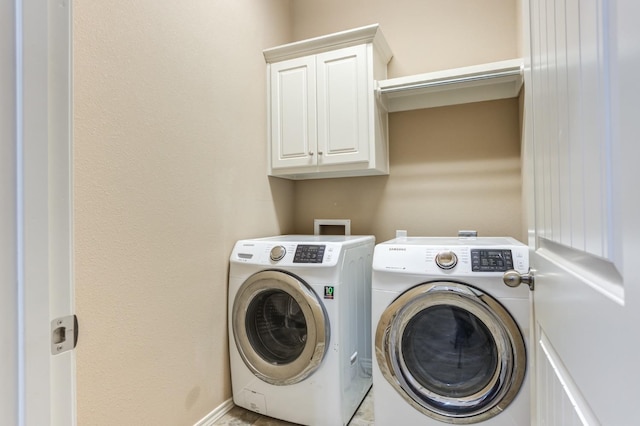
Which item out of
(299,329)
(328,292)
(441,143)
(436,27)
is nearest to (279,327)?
(299,329)

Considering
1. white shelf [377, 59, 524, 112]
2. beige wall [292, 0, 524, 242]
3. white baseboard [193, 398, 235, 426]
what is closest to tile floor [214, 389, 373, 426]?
white baseboard [193, 398, 235, 426]

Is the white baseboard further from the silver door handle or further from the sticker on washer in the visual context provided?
the silver door handle

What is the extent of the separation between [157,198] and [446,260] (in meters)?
1.27

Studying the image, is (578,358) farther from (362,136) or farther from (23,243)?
(362,136)

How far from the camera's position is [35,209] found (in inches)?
21.6

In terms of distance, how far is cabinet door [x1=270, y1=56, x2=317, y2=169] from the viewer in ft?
7.04

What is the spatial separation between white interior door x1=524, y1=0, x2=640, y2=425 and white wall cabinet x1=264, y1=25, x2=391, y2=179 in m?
1.34

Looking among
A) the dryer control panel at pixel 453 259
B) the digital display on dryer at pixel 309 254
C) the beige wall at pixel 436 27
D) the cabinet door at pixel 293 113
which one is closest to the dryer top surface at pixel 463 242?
the dryer control panel at pixel 453 259

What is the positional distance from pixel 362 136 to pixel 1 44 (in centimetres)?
169

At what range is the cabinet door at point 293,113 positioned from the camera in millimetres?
2146

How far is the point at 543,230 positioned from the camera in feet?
2.36

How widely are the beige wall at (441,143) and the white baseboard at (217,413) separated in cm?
135

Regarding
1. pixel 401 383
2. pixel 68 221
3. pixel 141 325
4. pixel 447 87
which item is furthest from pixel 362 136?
pixel 68 221

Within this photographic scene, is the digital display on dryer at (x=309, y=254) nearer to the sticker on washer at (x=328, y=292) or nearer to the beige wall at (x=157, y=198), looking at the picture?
the sticker on washer at (x=328, y=292)
